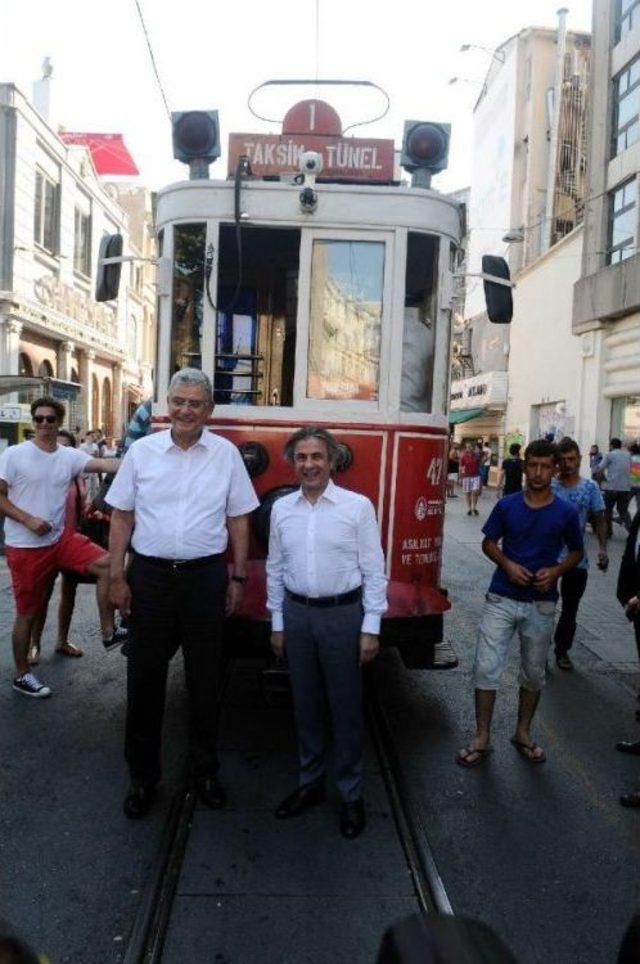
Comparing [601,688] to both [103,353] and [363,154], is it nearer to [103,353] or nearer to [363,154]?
[363,154]

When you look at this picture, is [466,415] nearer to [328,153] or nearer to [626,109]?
[626,109]

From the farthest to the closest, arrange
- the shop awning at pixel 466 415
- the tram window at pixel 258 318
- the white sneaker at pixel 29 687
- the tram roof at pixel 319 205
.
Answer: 1. the shop awning at pixel 466 415
2. the white sneaker at pixel 29 687
3. the tram window at pixel 258 318
4. the tram roof at pixel 319 205

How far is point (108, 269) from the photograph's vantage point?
16.7 ft

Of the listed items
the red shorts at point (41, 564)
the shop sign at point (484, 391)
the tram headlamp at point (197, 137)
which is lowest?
the red shorts at point (41, 564)

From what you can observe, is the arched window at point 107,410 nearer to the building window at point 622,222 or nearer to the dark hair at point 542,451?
the building window at point 622,222

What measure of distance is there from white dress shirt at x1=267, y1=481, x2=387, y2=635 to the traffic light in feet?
8.24

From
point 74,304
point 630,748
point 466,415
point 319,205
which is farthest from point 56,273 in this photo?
point 630,748

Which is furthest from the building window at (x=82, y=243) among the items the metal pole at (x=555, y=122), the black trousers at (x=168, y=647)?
the black trousers at (x=168, y=647)

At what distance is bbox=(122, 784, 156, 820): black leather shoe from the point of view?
3.66 meters

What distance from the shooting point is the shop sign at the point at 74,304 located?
22.0 meters

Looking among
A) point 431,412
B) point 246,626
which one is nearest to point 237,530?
point 246,626

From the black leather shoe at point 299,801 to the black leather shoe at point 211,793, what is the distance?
0.28 metres

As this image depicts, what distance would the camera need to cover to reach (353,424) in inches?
186

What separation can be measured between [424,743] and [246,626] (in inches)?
53.1
